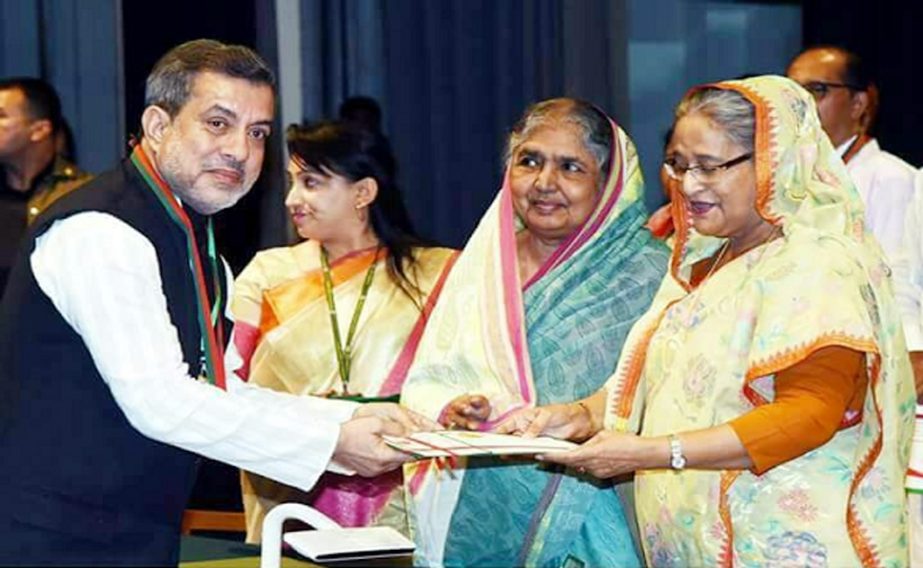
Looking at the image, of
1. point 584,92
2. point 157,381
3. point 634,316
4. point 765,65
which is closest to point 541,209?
point 634,316

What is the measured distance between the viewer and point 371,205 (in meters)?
4.75

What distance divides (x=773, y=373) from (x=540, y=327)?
0.94m

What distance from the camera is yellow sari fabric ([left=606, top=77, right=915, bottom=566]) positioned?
3.07m

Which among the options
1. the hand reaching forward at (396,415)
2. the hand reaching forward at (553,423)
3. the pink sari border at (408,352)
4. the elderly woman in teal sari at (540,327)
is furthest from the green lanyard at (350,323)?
the hand reaching forward at (396,415)

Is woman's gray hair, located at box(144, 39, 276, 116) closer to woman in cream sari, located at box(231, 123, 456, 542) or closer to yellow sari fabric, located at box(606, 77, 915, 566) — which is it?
yellow sari fabric, located at box(606, 77, 915, 566)

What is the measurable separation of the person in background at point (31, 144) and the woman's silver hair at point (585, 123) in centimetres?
221

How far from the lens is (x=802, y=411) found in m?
3.00

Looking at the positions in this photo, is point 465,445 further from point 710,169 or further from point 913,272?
point 913,272

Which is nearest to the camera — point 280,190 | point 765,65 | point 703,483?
point 703,483

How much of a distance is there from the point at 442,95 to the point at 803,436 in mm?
3567

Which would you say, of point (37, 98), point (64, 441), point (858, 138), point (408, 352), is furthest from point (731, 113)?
point (37, 98)

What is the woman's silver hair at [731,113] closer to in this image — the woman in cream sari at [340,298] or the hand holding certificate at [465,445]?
the hand holding certificate at [465,445]

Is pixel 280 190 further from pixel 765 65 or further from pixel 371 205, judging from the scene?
pixel 765 65

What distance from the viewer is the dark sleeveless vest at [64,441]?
2.79 m
